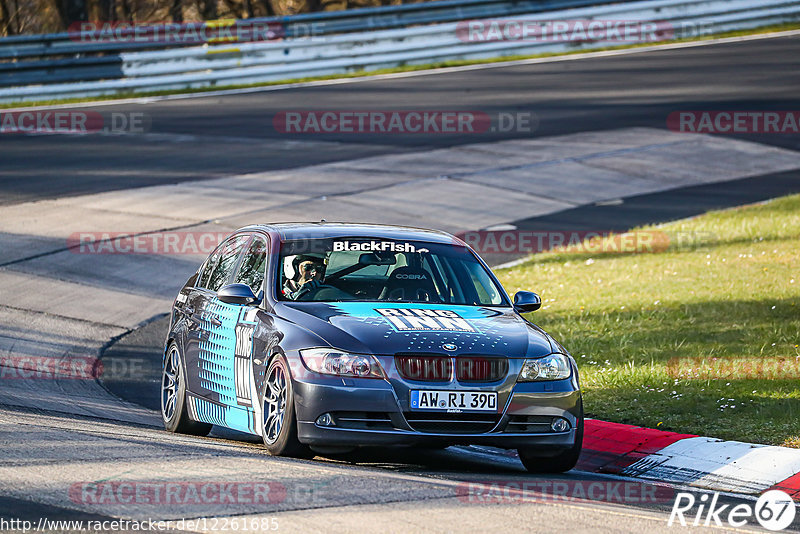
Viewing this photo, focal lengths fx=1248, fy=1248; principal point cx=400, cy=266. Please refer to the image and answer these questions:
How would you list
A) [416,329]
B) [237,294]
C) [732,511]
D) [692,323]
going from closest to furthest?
1. [732,511]
2. [416,329]
3. [237,294]
4. [692,323]

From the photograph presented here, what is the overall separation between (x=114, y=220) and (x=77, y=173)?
11.5ft

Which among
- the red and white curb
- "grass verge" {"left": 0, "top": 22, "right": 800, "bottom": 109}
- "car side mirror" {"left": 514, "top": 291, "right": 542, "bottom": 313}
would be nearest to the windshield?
"car side mirror" {"left": 514, "top": 291, "right": 542, "bottom": 313}

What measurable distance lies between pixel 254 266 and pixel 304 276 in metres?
0.53

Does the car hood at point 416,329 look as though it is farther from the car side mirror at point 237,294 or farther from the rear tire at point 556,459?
the rear tire at point 556,459

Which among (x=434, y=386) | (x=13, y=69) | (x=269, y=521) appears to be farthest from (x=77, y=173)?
(x=269, y=521)

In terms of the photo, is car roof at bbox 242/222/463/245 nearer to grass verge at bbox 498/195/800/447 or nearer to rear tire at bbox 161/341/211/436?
rear tire at bbox 161/341/211/436

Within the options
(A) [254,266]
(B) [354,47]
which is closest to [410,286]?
(A) [254,266]

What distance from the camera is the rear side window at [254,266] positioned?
8.83 meters

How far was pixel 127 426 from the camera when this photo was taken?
9219 mm

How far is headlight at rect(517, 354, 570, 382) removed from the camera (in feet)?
25.4

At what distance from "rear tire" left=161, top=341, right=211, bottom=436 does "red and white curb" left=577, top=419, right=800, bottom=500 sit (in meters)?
2.90

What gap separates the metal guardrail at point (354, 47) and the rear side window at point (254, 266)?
2039 cm

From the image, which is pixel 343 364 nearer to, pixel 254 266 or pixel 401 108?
pixel 254 266

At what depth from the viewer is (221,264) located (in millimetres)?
9641
